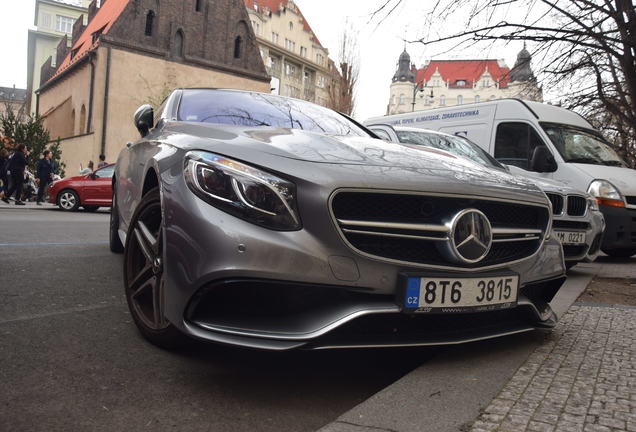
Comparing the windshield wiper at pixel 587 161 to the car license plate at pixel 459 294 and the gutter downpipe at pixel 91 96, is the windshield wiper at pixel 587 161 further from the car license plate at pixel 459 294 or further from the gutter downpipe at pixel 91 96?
the gutter downpipe at pixel 91 96

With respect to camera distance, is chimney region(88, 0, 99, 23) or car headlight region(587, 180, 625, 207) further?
chimney region(88, 0, 99, 23)

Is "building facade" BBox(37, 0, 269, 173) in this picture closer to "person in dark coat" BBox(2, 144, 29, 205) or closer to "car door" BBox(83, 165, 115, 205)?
"person in dark coat" BBox(2, 144, 29, 205)

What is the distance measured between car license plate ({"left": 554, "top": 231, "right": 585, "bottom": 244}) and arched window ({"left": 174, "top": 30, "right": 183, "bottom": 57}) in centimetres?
3619

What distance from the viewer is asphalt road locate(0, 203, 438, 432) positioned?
7.37 ft

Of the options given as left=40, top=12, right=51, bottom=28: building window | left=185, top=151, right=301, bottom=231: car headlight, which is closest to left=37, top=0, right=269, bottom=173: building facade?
left=185, top=151, right=301, bottom=231: car headlight

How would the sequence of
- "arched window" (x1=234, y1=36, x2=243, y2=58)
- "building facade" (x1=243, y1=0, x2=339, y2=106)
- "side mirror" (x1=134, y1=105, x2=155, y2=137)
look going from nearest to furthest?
"side mirror" (x1=134, y1=105, x2=155, y2=137) → "arched window" (x1=234, y1=36, x2=243, y2=58) → "building facade" (x1=243, y1=0, x2=339, y2=106)

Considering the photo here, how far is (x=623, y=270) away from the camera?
24.2 feet

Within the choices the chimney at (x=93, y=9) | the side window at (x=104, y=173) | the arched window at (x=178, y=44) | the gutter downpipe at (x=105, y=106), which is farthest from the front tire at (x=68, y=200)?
the chimney at (x=93, y=9)

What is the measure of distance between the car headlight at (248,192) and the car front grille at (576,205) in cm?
490

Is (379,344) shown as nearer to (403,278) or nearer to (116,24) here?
(403,278)

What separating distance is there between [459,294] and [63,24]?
82695mm

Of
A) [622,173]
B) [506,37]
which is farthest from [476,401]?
[622,173]

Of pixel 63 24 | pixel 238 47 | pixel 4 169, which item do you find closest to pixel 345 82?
pixel 238 47

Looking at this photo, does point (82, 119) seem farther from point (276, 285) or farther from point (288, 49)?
point (276, 285)
